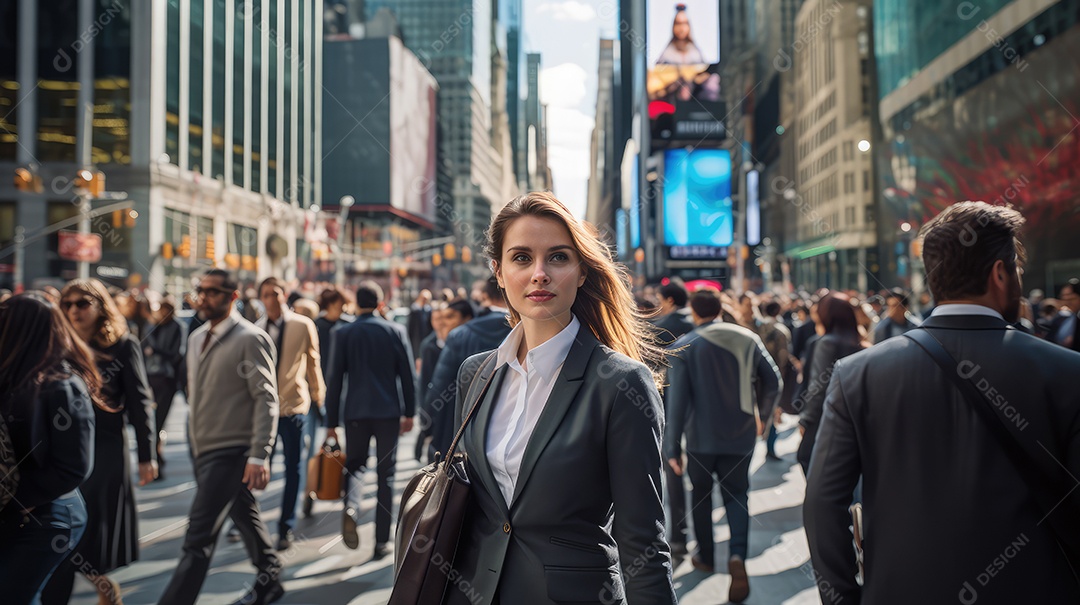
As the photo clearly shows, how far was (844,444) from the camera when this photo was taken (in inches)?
A: 94.4

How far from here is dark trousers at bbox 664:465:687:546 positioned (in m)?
6.52

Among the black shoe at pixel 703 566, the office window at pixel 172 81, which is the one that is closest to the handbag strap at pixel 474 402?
the black shoe at pixel 703 566

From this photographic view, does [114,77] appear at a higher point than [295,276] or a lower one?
higher

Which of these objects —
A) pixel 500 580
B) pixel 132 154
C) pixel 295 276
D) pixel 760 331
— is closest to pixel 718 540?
pixel 760 331

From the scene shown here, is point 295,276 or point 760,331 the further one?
point 295,276

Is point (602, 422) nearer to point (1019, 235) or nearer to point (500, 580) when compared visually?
point (500, 580)

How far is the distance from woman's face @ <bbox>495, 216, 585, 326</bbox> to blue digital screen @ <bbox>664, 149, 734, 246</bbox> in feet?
169

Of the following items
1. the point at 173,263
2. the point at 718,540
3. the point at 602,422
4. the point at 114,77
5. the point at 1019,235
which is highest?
the point at 114,77

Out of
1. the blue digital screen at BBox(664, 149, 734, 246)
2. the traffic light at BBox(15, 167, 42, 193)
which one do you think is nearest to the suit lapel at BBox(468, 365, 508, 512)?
the traffic light at BBox(15, 167, 42, 193)

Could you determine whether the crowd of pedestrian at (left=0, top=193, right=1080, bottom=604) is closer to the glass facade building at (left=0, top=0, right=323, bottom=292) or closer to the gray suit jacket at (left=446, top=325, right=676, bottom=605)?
the gray suit jacket at (left=446, top=325, right=676, bottom=605)

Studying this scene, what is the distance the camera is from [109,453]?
4863 mm

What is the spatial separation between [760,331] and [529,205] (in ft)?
29.4

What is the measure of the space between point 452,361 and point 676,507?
7.47 feet

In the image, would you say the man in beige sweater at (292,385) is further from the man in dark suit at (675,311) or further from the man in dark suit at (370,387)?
the man in dark suit at (675,311)
